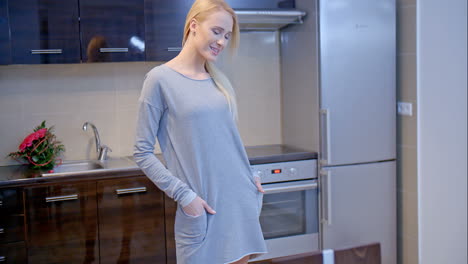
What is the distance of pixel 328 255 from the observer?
1232mm

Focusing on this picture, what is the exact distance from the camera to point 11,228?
2646mm

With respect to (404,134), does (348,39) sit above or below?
above

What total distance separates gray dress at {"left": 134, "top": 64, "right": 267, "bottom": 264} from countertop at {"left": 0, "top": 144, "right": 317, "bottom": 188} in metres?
1.20

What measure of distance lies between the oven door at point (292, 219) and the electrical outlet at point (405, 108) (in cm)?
78

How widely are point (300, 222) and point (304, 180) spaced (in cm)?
29

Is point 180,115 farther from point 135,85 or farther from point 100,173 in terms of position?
point 135,85

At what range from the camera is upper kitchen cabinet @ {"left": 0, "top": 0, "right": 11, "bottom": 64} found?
2.80 meters

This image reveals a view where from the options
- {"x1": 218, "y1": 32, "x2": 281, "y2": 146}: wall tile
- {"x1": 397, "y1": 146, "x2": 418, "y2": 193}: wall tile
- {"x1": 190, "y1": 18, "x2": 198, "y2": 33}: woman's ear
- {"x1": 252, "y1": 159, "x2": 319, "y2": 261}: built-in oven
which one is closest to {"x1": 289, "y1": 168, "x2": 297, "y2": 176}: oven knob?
{"x1": 252, "y1": 159, "x2": 319, "y2": 261}: built-in oven

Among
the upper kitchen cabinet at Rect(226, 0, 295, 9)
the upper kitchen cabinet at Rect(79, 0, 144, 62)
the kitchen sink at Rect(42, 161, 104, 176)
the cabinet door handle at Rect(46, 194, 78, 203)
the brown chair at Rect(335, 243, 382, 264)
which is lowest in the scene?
the cabinet door handle at Rect(46, 194, 78, 203)

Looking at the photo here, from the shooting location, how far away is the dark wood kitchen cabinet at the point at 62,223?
2.69 m

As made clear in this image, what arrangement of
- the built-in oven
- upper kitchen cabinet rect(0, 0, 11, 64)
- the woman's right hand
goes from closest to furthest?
the woman's right hand < upper kitchen cabinet rect(0, 0, 11, 64) < the built-in oven

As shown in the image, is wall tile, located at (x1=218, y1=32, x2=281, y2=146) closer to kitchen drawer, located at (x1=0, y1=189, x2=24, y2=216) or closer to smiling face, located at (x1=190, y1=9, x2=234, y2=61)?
kitchen drawer, located at (x1=0, y1=189, x2=24, y2=216)

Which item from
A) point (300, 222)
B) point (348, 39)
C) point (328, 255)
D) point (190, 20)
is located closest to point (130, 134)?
point (300, 222)

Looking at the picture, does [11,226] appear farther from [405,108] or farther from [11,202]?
[405,108]
